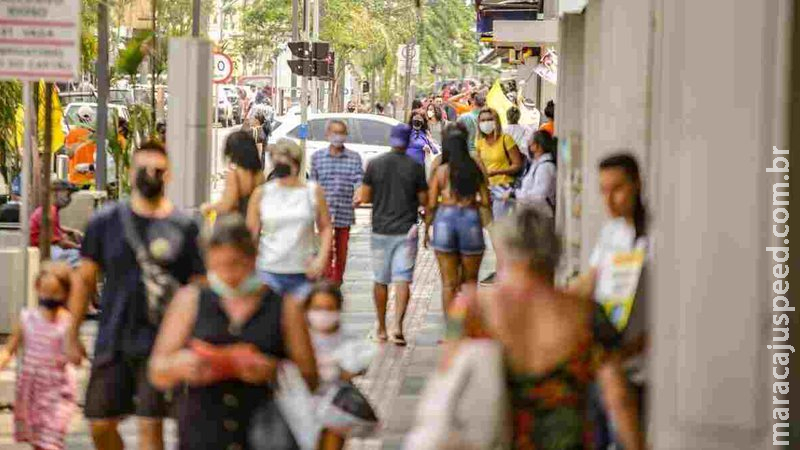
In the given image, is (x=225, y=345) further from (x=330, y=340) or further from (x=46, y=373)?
(x=46, y=373)

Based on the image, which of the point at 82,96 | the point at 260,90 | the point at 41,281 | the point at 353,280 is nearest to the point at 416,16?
the point at 260,90

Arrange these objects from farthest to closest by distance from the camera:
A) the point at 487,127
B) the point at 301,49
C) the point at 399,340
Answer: the point at 301,49
the point at 487,127
the point at 399,340

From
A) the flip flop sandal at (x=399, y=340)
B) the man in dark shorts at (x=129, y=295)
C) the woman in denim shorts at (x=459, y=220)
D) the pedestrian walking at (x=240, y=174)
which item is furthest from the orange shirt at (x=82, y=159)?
the man in dark shorts at (x=129, y=295)

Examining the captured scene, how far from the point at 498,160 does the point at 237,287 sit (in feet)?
41.2

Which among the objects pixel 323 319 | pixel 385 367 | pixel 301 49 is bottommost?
pixel 385 367

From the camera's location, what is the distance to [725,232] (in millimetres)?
8000

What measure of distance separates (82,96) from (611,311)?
41.5 m

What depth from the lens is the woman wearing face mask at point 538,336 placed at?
23.5 ft

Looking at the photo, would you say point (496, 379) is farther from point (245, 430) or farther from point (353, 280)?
point (353, 280)

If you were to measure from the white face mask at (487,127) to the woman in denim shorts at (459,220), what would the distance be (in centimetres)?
366

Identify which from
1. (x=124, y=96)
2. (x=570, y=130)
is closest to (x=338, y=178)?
(x=570, y=130)

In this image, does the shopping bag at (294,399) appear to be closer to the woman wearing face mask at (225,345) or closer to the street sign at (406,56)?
the woman wearing face mask at (225,345)

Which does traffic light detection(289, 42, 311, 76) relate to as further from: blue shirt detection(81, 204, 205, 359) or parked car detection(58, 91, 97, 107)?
blue shirt detection(81, 204, 205, 359)

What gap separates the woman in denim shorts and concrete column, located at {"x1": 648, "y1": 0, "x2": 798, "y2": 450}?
26.4ft
